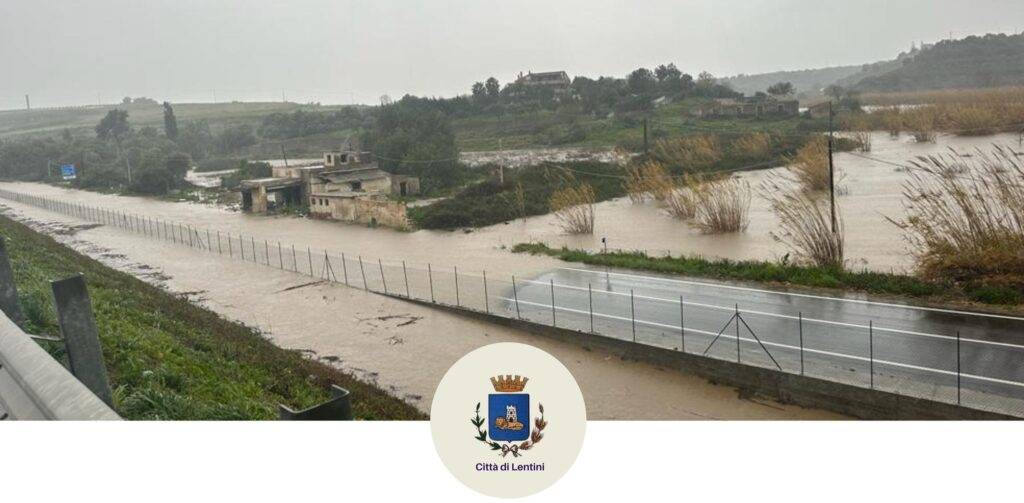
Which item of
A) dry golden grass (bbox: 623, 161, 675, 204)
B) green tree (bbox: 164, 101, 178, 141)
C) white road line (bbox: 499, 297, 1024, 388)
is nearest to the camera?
white road line (bbox: 499, 297, 1024, 388)

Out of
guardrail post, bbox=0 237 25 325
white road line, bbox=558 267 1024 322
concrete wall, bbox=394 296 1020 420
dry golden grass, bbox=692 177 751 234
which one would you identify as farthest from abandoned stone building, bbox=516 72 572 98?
guardrail post, bbox=0 237 25 325

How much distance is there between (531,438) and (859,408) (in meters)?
3.40

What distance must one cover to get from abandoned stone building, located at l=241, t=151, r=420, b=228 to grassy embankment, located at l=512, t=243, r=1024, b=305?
Result: 833 centimetres

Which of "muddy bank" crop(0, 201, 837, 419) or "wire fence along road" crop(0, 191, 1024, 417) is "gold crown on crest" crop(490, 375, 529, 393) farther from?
"wire fence along road" crop(0, 191, 1024, 417)

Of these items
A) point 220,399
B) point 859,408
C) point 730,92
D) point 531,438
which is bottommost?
point 859,408

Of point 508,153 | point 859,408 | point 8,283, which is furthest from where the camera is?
point 508,153

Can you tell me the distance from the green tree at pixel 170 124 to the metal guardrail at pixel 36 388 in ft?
131

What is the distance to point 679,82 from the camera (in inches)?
1062

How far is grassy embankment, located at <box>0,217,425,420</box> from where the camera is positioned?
3.85 m

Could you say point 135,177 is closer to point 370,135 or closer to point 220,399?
point 370,135

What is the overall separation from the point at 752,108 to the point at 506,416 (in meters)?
28.2

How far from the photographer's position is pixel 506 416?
276cm

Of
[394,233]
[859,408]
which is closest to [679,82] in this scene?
[394,233]

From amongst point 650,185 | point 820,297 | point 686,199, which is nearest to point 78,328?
point 820,297
